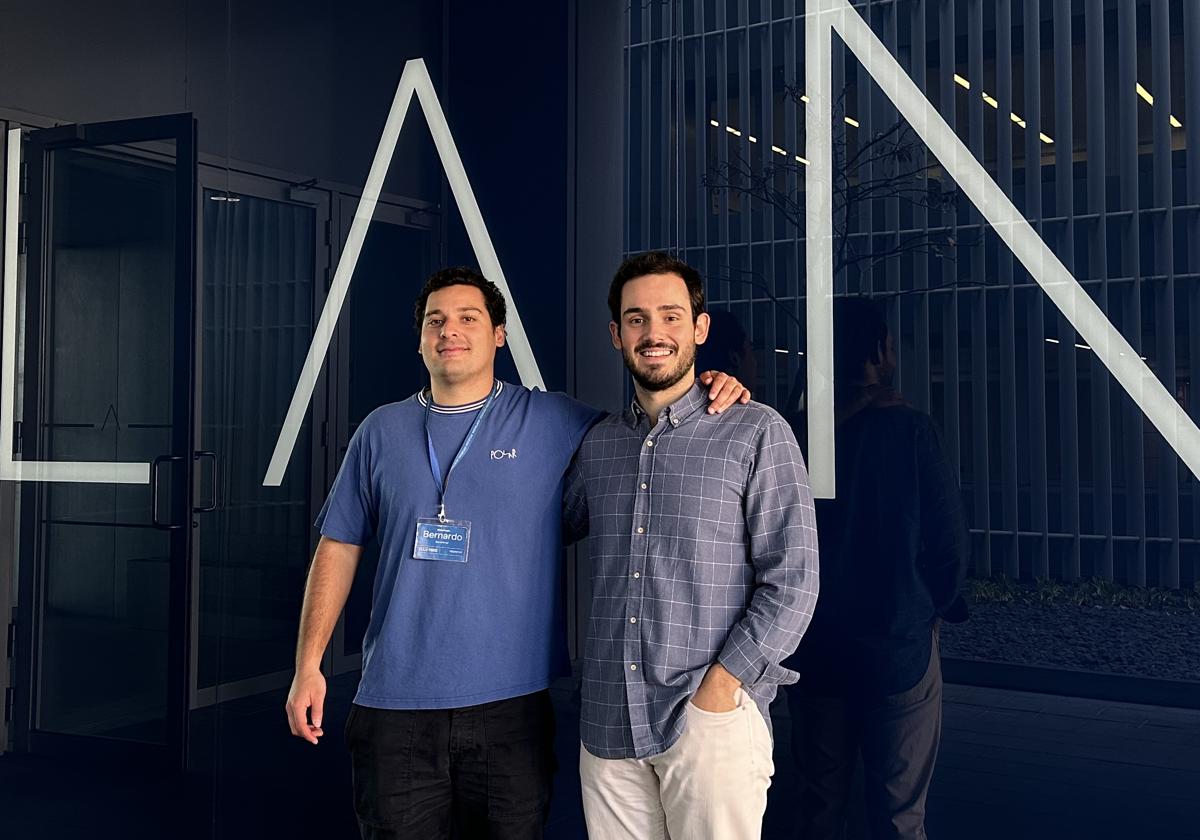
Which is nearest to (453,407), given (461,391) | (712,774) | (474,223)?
(461,391)

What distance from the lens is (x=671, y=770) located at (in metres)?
1.94

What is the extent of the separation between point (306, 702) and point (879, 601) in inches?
47.5

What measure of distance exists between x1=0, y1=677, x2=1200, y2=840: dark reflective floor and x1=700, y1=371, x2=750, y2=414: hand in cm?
86

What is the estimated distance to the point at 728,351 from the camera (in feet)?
8.69

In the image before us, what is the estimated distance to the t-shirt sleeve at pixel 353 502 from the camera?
2311 mm

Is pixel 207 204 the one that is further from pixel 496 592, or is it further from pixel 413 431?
pixel 496 592

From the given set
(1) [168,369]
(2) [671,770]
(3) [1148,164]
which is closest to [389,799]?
(2) [671,770]

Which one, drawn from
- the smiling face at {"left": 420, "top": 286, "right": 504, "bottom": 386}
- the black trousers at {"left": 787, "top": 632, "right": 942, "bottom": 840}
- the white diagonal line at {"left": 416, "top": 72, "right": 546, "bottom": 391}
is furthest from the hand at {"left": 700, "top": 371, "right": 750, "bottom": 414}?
the white diagonal line at {"left": 416, "top": 72, "right": 546, "bottom": 391}

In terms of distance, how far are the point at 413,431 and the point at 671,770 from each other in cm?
82

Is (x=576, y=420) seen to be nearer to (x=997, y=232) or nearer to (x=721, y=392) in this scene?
(x=721, y=392)

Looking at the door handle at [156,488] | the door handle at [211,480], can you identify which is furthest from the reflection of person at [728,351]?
the door handle at [156,488]

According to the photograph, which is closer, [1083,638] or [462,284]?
[462,284]

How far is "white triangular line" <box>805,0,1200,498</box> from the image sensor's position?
228 centimetres

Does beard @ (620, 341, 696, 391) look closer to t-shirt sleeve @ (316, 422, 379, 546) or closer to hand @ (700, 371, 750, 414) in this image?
hand @ (700, 371, 750, 414)
